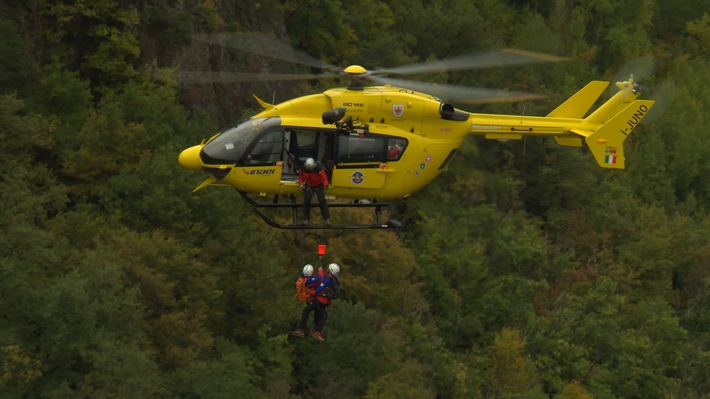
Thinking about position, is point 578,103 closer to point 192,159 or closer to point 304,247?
point 192,159

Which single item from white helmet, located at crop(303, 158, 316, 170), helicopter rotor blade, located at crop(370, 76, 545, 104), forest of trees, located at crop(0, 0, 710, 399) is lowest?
forest of trees, located at crop(0, 0, 710, 399)

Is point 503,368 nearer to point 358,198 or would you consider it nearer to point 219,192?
point 219,192

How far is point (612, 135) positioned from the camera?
93.6 feet

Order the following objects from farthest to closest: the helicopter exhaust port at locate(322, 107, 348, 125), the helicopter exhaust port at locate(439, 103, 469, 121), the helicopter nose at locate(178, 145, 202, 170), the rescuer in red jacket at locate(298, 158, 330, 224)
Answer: the helicopter exhaust port at locate(439, 103, 469, 121)
the helicopter nose at locate(178, 145, 202, 170)
the rescuer in red jacket at locate(298, 158, 330, 224)
the helicopter exhaust port at locate(322, 107, 348, 125)

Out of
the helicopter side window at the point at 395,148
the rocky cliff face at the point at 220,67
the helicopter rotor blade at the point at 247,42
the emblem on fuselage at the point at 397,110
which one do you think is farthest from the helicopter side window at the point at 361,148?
the helicopter rotor blade at the point at 247,42

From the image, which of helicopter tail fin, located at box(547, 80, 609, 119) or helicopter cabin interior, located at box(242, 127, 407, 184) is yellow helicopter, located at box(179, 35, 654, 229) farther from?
helicopter tail fin, located at box(547, 80, 609, 119)

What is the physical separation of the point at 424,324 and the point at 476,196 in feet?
24.4

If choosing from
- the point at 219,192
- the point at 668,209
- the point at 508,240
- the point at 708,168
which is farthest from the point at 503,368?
the point at 708,168

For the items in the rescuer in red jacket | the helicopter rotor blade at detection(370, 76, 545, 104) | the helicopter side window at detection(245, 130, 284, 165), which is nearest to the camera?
the rescuer in red jacket

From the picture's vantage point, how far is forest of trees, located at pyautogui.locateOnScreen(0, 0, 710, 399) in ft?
131

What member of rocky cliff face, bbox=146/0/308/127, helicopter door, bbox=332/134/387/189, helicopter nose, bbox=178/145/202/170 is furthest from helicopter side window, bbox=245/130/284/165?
rocky cliff face, bbox=146/0/308/127

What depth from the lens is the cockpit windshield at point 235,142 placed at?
84.1 feet

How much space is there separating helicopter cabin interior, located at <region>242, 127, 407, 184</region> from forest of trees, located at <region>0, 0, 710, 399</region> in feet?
14.0

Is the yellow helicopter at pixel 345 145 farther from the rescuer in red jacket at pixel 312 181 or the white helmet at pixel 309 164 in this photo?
the white helmet at pixel 309 164
